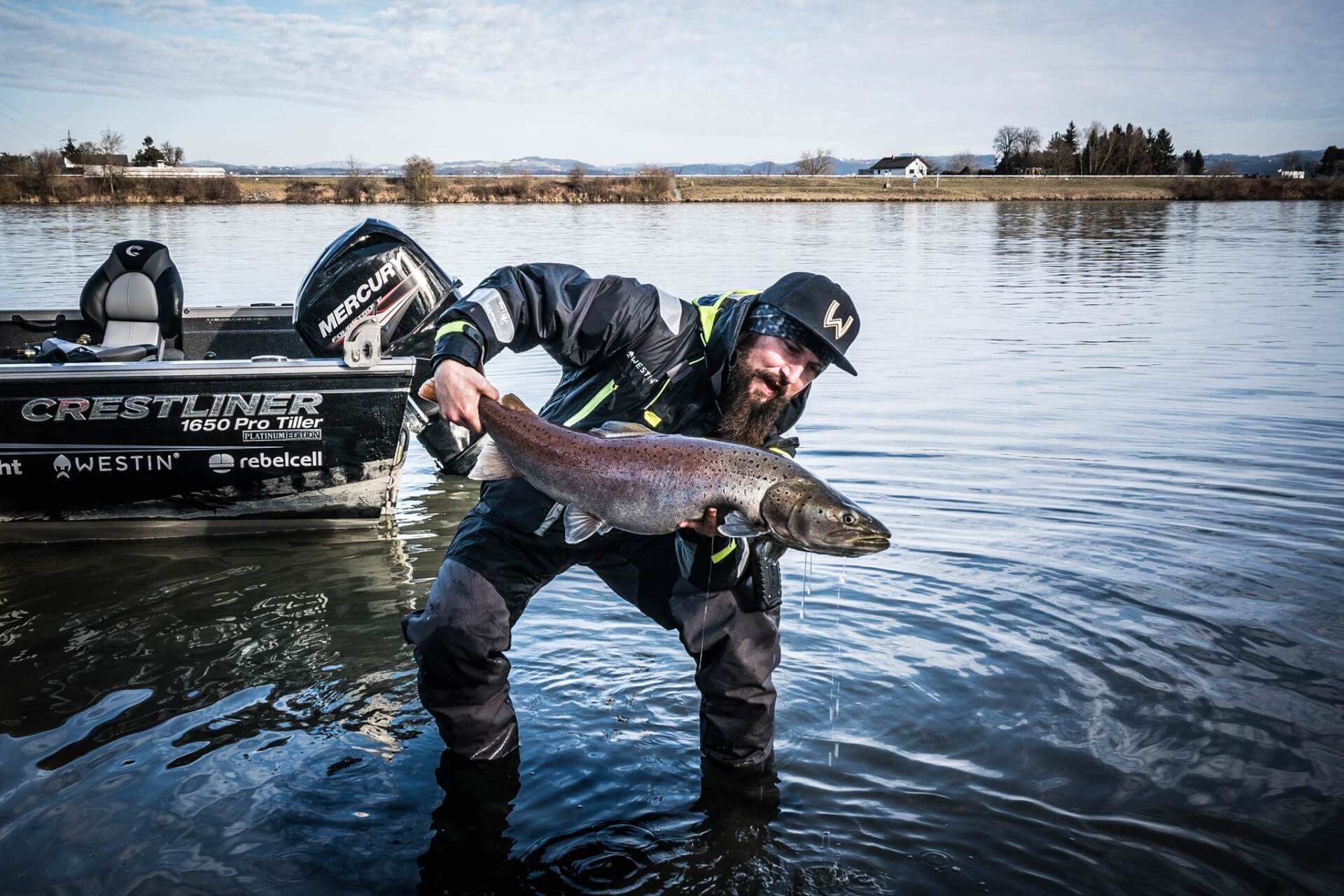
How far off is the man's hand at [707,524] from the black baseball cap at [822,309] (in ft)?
2.55

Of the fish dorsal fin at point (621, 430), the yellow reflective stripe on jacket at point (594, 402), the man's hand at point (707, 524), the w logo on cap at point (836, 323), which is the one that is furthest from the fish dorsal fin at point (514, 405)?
the w logo on cap at point (836, 323)

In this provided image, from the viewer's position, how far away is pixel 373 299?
7.05m

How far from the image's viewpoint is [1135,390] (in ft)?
38.4

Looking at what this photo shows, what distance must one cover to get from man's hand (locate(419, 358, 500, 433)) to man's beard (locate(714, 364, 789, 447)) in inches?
36.3

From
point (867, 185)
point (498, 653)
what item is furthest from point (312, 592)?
point (867, 185)

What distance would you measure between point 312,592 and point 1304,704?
5.43m

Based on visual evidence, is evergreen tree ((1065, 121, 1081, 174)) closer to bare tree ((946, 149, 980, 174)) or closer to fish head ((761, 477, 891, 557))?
bare tree ((946, 149, 980, 174))

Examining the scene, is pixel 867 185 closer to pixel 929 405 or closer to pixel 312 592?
pixel 929 405

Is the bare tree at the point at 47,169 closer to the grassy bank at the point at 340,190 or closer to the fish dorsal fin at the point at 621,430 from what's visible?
the grassy bank at the point at 340,190

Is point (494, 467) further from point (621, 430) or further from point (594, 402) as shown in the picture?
point (594, 402)

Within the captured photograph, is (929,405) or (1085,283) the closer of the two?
(929,405)

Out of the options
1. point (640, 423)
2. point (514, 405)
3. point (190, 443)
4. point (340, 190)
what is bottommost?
point (190, 443)

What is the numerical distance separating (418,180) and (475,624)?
2363 inches

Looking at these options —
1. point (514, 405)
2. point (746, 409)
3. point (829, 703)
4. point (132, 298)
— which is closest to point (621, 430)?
point (514, 405)
